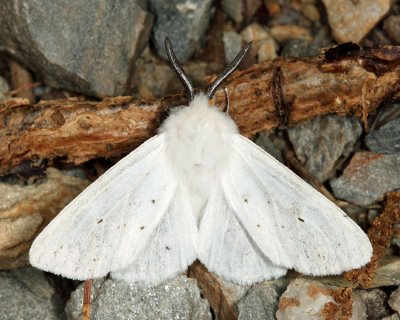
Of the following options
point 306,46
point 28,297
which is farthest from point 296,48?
point 28,297

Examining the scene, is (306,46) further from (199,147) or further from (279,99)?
(199,147)

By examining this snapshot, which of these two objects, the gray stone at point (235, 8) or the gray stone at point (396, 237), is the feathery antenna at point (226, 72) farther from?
the gray stone at point (396, 237)

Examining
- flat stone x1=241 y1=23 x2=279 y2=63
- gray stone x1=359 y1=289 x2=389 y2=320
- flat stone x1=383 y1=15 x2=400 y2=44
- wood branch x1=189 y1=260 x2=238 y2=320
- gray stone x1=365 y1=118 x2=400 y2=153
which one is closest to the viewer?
gray stone x1=359 y1=289 x2=389 y2=320

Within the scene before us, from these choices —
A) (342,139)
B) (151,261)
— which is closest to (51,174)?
(151,261)

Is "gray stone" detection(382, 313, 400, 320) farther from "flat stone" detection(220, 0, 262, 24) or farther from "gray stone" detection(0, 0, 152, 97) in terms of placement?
"flat stone" detection(220, 0, 262, 24)

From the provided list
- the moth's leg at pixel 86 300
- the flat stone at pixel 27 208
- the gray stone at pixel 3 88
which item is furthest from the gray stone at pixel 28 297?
the gray stone at pixel 3 88

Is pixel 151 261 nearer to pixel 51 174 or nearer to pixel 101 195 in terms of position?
pixel 101 195

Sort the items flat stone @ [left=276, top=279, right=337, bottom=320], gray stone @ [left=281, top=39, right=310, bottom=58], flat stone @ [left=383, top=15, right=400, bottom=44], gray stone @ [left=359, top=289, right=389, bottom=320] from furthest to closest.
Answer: gray stone @ [left=281, top=39, right=310, bottom=58] → flat stone @ [left=383, top=15, right=400, bottom=44] → gray stone @ [left=359, top=289, right=389, bottom=320] → flat stone @ [left=276, top=279, right=337, bottom=320]

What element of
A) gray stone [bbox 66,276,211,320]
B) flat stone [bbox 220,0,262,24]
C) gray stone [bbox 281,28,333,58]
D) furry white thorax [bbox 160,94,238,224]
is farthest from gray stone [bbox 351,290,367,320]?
flat stone [bbox 220,0,262,24]
